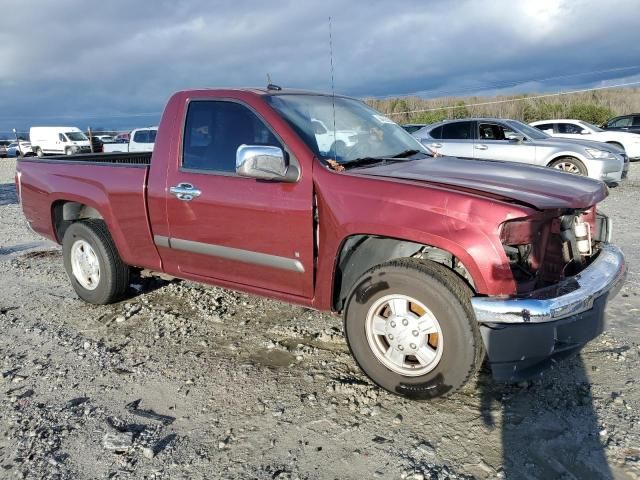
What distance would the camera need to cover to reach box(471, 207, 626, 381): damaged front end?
107 inches

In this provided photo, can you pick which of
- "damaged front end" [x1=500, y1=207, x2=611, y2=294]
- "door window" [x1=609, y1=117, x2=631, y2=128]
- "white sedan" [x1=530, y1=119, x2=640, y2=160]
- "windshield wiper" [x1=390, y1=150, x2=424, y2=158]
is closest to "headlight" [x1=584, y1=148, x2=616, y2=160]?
"white sedan" [x1=530, y1=119, x2=640, y2=160]

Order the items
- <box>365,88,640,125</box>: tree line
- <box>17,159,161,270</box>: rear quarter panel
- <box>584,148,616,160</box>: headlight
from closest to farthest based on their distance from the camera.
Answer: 1. <box>17,159,161,270</box>: rear quarter panel
2. <box>584,148,616,160</box>: headlight
3. <box>365,88,640,125</box>: tree line

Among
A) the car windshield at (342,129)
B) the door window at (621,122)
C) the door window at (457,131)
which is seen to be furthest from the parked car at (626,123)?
the car windshield at (342,129)

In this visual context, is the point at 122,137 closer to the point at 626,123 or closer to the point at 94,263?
the point at 626,123

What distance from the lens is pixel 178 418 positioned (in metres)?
3.10

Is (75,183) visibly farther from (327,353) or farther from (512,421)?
(512,421)

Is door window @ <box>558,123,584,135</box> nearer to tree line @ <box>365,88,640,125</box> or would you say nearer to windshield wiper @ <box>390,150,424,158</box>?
tree line @ <box>365,88,640,125</box>

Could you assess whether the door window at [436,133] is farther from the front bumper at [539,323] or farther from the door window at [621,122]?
the door window at [621,122]

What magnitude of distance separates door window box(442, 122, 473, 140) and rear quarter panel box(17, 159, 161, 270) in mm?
8846

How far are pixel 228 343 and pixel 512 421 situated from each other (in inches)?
82.4

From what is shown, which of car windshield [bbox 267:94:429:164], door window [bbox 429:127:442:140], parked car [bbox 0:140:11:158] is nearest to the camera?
car windshield [bbox 267:94:429:164]

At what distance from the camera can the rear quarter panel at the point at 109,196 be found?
4312 mm

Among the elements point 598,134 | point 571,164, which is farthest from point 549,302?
point 598,134

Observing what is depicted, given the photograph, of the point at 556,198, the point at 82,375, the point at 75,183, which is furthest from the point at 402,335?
the point at 75,183
